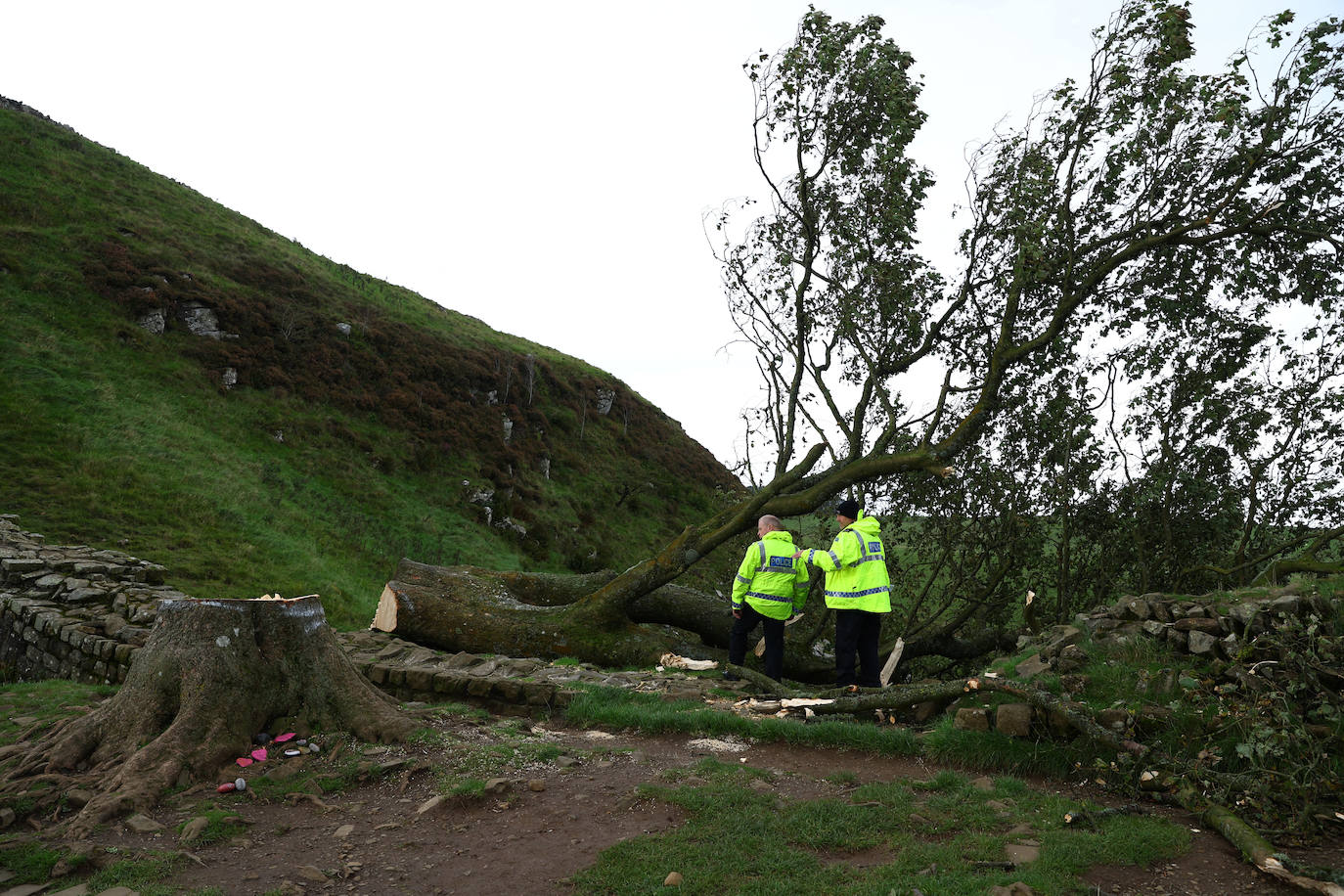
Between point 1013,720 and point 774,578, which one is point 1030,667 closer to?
point 1013,720

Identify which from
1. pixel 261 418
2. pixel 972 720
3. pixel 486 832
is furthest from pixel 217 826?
pixel 261 418

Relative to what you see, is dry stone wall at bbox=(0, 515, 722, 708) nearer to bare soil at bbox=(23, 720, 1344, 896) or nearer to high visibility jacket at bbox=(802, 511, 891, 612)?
high visibility jacket at bbox=(802, 511, 891, 612)

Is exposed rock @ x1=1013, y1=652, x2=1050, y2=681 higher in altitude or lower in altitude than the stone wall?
higher

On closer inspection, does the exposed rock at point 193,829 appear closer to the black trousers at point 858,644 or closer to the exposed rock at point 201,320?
the black trousers at point 858,644

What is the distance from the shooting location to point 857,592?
815 cm

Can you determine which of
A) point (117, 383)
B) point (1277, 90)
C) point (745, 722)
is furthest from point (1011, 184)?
point (117, 383)

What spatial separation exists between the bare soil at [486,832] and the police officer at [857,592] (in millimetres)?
2187

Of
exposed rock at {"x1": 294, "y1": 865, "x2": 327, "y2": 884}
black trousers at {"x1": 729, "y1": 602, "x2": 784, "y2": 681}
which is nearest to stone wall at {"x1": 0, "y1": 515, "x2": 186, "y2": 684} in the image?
exposed rock at {"x1": 294, "y1": 865, "x2": 327, "y2": 884}

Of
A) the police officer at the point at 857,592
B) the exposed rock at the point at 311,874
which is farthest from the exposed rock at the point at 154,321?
the exposed rock at the point at 311,874

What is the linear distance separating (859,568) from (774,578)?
123 cm

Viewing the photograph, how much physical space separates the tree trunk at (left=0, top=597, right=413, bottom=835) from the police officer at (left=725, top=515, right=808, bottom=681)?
4.41 meters

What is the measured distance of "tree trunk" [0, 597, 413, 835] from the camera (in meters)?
5.36

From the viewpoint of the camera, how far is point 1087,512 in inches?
542

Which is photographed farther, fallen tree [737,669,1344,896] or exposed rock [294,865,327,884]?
exposed rock [294,865,327,884]
